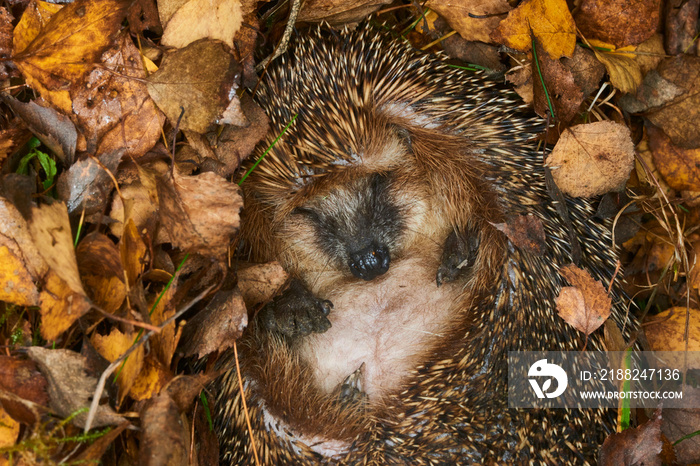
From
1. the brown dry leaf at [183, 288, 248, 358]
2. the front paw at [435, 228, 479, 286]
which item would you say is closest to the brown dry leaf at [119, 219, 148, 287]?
the brown dry leaf at [183, 288, 248, 358]

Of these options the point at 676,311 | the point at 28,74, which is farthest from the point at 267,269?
the point at 676,311

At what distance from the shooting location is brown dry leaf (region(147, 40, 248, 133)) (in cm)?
266

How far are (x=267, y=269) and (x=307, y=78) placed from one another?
1035 millimetres

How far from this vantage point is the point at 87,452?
2229 mm

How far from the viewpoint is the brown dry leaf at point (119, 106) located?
2.72 meters

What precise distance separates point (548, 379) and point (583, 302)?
0.43 m

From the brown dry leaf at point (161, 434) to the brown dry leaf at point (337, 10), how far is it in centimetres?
203

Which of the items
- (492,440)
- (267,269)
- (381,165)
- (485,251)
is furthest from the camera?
(381,165)

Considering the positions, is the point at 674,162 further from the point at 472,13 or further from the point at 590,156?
the point at 472,13

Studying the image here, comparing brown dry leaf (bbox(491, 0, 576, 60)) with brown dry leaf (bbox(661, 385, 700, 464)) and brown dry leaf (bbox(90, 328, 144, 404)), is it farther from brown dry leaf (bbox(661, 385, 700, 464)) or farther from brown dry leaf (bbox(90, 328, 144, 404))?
brown dry leaf (bbox(90, 328, 144, 404))

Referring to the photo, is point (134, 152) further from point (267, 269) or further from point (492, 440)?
point (492, 440)

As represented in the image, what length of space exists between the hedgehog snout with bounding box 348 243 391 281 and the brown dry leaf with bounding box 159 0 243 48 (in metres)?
1.41

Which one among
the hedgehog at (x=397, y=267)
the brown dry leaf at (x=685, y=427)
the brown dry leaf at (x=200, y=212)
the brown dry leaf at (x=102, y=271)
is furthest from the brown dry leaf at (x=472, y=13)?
the brown dry leaf at (x=685, y=427)

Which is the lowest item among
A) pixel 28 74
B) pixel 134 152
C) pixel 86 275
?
pixel 86 275
